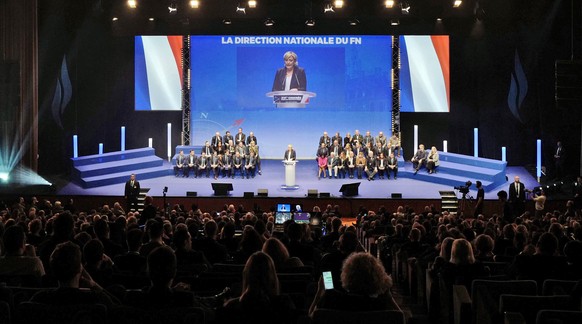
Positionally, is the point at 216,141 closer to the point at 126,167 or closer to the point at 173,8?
the point at 126,167

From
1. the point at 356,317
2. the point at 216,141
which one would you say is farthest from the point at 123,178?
the point at 356,317

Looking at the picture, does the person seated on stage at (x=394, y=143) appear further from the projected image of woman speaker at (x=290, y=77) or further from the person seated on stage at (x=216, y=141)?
the person seated on stage at (x=216, y=141)

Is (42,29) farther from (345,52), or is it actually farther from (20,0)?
(345,52)

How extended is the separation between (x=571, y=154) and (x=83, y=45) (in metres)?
14.0

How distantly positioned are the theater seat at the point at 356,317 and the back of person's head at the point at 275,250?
1.73 metres

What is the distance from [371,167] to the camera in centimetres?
1972

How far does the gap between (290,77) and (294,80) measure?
0.14 metres

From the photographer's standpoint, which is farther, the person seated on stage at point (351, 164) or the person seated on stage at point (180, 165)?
the person seated on stage at point (180, 165)

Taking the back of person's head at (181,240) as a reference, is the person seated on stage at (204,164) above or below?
above

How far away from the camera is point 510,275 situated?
17.6ft

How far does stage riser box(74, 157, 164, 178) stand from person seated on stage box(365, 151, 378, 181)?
230 inches

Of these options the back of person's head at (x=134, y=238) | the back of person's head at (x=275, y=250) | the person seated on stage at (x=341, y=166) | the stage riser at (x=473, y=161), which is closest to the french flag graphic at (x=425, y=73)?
the stage riser at (x=473, y=161)

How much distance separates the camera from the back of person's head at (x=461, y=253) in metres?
5.36

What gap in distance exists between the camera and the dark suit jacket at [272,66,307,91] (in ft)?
69.3
